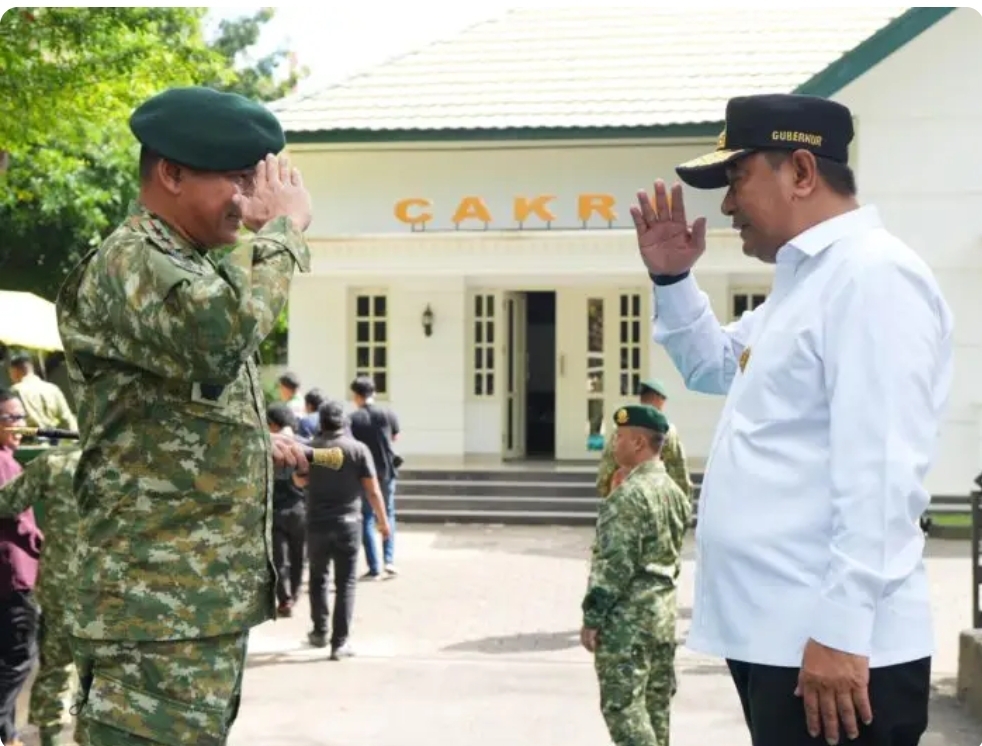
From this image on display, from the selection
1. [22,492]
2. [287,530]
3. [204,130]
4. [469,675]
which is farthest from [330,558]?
[204,130]

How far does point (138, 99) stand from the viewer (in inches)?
457

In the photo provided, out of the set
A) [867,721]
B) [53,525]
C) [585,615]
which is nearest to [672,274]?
[867,721]

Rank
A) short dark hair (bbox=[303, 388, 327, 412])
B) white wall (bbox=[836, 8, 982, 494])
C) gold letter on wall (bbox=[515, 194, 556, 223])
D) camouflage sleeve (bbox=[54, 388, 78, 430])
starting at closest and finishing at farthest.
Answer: short dark hair (bbox=[303, 388, 327, 412]), camouflage sleeve (bbox=[54, 388, 78, 430]), white wall (bbox=[836, 8, 982, 494]), gold letter on wall (bbox=[515, 194, 556, 223])

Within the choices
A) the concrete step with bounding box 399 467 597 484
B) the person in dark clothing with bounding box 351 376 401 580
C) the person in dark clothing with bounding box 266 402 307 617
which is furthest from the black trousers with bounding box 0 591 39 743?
the concrete step with bounding box 399 467 597 484

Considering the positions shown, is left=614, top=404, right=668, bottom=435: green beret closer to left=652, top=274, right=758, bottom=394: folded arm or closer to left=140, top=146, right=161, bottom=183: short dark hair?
left=652, top=274, right=758, bottom=394: folded arm

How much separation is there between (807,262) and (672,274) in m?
0.64

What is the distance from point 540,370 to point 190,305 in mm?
21820

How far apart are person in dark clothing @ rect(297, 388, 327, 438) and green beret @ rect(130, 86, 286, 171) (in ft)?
33.6

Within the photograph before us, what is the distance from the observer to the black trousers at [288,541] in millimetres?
12219

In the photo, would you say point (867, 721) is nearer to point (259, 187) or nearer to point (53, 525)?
point (259, 187)

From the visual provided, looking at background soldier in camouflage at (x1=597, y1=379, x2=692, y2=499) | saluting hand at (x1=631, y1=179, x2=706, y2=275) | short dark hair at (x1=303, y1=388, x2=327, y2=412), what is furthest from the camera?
short dark hair at (x1=303, y1=388, x2=327, y2=412)

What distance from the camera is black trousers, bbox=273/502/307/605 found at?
12.2 metres

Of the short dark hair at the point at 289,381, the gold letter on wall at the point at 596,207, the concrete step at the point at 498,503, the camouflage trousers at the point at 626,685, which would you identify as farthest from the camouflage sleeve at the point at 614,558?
the gold letter on wall at the point at 596,207

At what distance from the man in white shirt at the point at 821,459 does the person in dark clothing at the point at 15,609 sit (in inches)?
181
